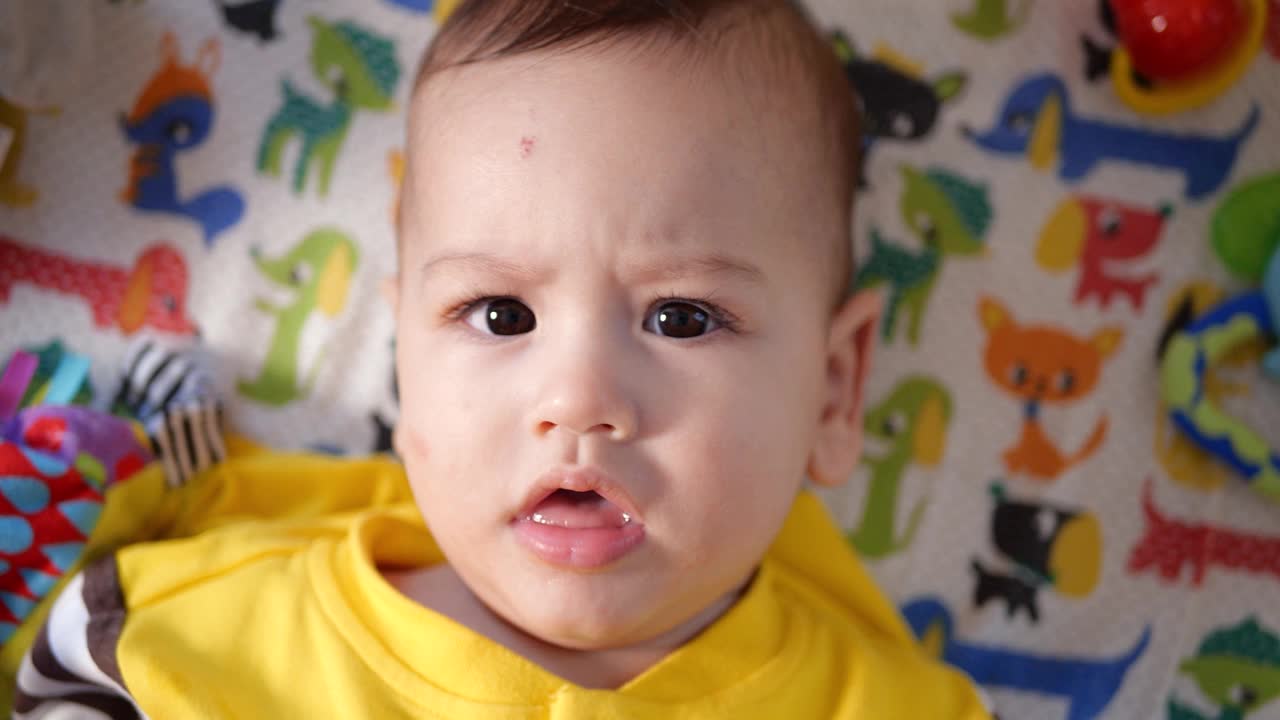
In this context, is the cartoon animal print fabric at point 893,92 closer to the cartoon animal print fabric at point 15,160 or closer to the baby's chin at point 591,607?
the baby's chin at point 591,607

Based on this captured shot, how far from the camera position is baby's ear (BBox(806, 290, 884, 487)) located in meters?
1.11

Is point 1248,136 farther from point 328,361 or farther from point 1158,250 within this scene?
point 328,361

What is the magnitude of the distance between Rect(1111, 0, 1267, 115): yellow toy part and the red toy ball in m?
0.01

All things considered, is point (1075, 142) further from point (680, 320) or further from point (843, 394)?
point (680, 320)

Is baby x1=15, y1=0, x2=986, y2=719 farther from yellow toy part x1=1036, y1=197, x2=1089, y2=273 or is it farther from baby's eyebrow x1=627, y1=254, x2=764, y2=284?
yellow toy part x1=1036, y1=197, x2=1089, y2=273

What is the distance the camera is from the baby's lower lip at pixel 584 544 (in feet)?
2.90

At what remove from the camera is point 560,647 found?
1022 mm

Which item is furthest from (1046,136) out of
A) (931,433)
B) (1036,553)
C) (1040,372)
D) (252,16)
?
(252,16)

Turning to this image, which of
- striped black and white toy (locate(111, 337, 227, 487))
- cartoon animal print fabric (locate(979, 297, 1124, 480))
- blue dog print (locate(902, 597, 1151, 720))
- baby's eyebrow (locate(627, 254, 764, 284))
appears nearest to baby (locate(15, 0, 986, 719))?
baby's eyebrow (locate(627, 254, 764, 284))

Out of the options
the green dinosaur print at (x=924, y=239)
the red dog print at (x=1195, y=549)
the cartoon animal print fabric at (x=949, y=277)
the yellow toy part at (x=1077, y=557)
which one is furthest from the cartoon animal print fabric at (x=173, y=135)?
the red dog print at (x=1195, y=549)

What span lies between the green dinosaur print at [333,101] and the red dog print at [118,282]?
6.8 inches

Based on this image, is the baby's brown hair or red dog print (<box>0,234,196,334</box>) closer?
the baby's brown hair

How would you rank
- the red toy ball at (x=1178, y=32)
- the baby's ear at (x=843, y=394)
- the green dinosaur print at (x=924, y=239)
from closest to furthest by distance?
the baby's ear at (x=843, y=394), the red toy ball at (x=1178, y=32), the green dinosaur print at (x=924, y=239)

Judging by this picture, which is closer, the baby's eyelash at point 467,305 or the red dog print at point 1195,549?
the baby's eyelash at point 467,305
